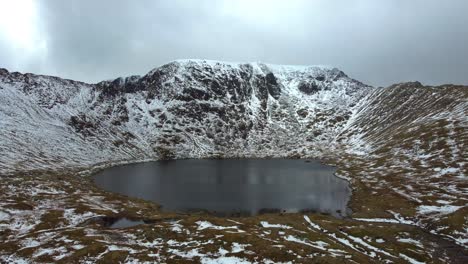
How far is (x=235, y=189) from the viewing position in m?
112

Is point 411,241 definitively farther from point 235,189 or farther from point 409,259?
point 235,189

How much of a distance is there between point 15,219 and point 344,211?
6992 centimetres

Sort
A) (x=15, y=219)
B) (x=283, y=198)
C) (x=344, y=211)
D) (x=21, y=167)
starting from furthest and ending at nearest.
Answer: (x=21, y=167) → (x=283, y=198) → (x=344, y=211) → (x=15, y=219)

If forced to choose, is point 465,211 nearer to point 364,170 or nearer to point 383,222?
point 383,222

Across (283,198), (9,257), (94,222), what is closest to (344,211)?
(283,198)

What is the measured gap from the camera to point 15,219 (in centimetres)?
6053

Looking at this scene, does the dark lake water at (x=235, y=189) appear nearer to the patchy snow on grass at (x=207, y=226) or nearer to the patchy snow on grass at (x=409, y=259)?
the patchy snow on grass at (x=207, y=226)

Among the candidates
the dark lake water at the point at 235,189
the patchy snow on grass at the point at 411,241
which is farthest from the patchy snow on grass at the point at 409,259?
the dark lake water at the point at 235,189

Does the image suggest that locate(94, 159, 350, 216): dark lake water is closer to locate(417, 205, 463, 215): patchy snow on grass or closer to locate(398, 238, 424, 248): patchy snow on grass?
locate(417, 205, 463, 215): patchy snow on grass

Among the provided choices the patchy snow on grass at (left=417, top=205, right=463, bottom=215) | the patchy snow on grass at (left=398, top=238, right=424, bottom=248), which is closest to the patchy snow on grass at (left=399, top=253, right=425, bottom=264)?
the patchy snow on grass at (left=398, top=238, right=424, bottom=248)

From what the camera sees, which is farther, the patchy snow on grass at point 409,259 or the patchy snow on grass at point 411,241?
the patchy snow on grass at point 411,241

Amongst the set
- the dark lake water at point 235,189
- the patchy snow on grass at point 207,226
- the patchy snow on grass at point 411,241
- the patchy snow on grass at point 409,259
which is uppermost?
the dark lake water at point 235,189

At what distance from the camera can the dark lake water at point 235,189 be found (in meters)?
86.6

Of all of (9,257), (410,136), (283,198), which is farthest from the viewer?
(410,136)
